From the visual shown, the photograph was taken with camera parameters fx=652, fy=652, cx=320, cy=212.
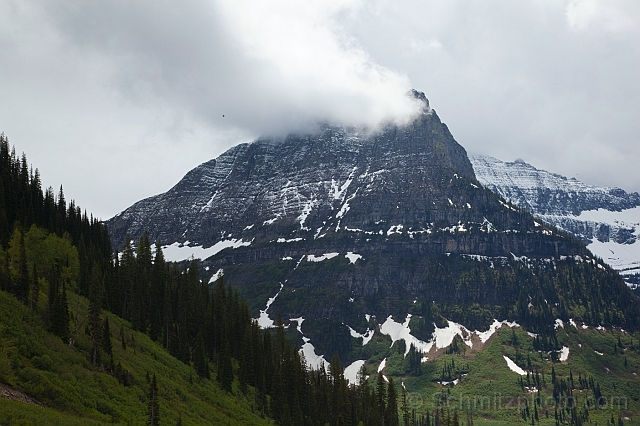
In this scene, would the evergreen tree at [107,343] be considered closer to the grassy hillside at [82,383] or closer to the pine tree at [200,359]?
the grassy hillside at [82,383]

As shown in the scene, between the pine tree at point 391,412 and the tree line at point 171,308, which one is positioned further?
the pine tree at point 391,412

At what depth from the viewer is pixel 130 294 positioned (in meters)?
125

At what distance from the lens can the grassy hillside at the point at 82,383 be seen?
57.2m

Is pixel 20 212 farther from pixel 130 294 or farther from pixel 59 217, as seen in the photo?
pixel 130 294

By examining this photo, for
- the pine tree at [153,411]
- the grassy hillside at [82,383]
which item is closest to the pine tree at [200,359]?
the grassy hillside at [82,383]

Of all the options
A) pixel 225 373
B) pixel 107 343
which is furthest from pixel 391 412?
pixel 107 343

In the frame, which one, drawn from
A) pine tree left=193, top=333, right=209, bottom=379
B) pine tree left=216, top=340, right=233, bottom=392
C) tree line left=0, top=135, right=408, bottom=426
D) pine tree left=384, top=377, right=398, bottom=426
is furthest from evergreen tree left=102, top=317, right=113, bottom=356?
pine tree left=384, top=377, right=398, bottom=426

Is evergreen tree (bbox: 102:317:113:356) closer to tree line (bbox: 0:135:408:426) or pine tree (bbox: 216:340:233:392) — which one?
tree line (bbox: 0:135:408:426)

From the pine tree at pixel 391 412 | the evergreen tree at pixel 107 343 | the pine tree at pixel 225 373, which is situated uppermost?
the evergreen tree at pixel 107 343

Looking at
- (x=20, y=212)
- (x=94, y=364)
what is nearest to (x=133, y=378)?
(x=94, y=364)

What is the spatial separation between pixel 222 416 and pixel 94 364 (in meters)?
24.3

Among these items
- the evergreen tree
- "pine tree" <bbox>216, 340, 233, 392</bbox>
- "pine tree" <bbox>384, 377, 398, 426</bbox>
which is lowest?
"pine tree" <bbox>384, 377, 398, 426</bbox>

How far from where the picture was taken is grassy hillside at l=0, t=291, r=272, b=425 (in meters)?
57.2

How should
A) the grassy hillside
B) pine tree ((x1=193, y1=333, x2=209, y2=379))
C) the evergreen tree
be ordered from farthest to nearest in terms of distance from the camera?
1. pine tree ((x1=193, y1=333, x2=209, y2=379))
2. the evergreen tree
3. the grassy hillside
